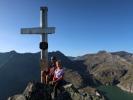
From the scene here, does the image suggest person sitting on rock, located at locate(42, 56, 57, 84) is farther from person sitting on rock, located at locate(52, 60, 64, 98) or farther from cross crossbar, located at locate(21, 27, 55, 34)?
cross crossbar, located at locate(21, 27, 55, 34)

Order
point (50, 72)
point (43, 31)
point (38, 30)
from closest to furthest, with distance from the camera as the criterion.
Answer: point (50, 72)
point (43, 31)
point (38, 30)

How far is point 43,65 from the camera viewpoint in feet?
65.8

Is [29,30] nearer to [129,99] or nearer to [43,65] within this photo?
[43,65]

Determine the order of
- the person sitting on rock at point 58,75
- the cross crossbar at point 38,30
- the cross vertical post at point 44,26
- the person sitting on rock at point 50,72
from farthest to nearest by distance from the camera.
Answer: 1. the cross crossbar at point 38,30
2. the cross vertical post at point 44,26
3. the person sitting on rock at point 50,72
4. the person sitting on rock at point 58,75

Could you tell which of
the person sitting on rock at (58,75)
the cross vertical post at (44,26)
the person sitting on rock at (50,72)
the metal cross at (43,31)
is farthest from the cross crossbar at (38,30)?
the person sitting on rock at (58,75)

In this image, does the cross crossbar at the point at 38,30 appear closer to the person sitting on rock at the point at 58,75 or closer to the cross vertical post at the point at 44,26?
the cross vertical post at the point at 44,26

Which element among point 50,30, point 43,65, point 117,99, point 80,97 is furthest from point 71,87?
point 117,99

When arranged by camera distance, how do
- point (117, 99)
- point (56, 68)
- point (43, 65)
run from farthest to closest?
point (117, 99)
point (43, 65)
point (56, 68)

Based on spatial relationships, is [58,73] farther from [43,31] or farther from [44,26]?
[44,26]

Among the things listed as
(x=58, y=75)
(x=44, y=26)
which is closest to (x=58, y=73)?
(x=58, y=75)

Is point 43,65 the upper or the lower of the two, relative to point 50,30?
lower

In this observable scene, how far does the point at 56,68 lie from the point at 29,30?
177 inches

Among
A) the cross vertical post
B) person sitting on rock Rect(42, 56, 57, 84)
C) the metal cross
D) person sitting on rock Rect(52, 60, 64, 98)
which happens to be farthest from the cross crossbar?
person sitting on rock Rect(52, 60, 64, 98)

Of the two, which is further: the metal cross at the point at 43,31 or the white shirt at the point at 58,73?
the metal cross at the point at 43,31
